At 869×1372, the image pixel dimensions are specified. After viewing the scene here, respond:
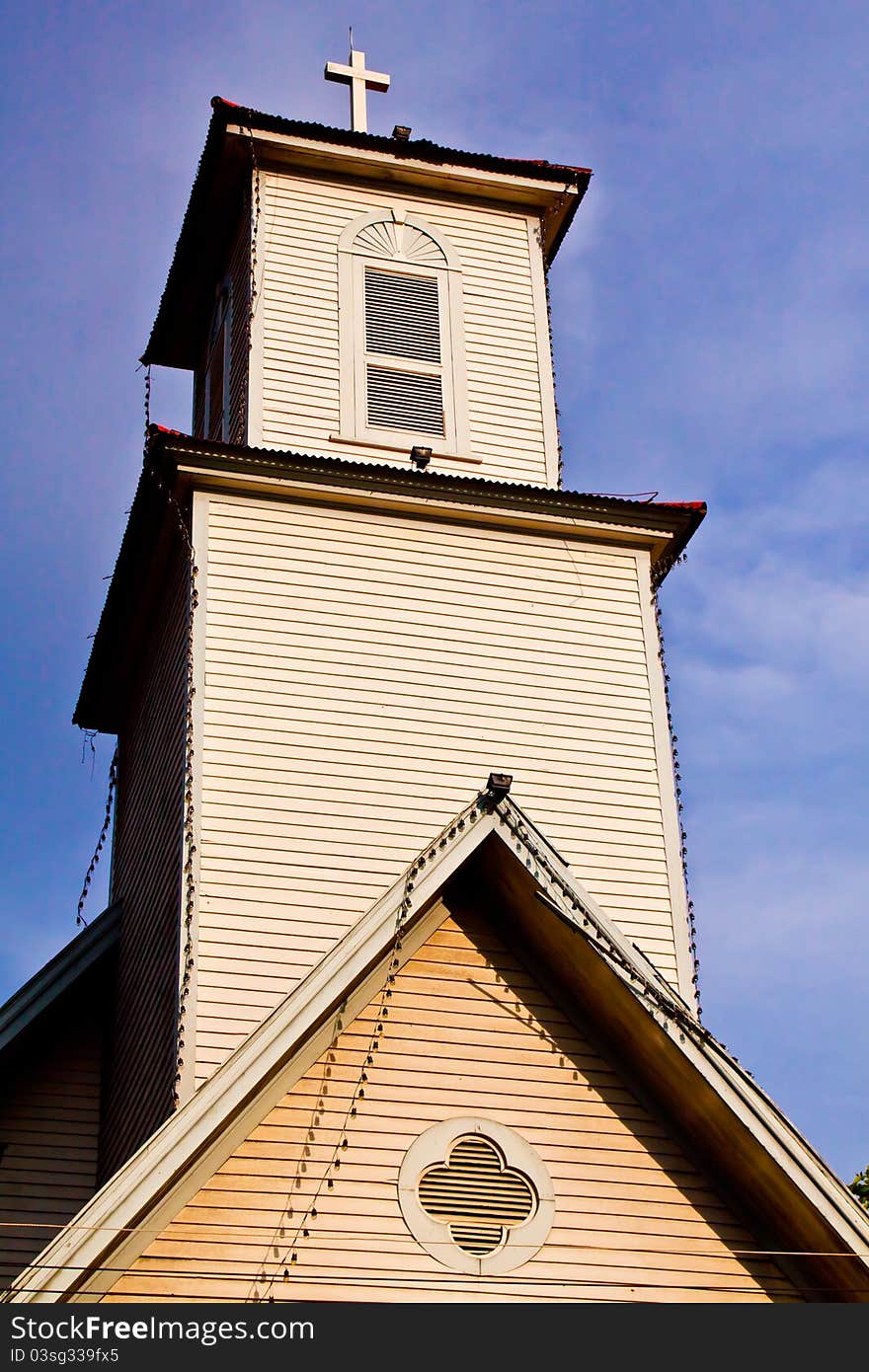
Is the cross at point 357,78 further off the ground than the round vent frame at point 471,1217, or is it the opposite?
the cross at point 357,78

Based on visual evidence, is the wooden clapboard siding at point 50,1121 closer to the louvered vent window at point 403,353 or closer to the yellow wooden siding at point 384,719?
the yellow wooden siding at point 384,719

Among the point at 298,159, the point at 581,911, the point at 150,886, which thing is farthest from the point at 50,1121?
the point at 298,159

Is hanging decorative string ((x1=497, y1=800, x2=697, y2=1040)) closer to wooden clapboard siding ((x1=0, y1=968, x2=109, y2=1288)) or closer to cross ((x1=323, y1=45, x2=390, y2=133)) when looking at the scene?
wooden clapboard siding ((x1=0, y1=968, x2=109, y2=1288))

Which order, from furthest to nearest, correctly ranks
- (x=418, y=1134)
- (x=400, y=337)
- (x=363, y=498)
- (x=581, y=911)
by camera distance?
(x=400, y=337) < (x=363, y=498) < (x=581, y=911) < (x=418, y=1134)

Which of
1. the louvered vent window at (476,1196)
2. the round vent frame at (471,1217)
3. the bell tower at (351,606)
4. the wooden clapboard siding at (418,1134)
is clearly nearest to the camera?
the wooden clapboard siding at (418,1134)

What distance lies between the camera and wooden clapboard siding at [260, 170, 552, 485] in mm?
19484

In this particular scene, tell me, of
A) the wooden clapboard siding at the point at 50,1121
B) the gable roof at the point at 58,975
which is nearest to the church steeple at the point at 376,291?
the gable roof at the point at 58,975

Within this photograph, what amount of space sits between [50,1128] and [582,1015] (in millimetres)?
7114

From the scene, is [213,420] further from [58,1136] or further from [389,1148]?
[389,1148]

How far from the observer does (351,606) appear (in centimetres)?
1783

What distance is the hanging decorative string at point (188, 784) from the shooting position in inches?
575

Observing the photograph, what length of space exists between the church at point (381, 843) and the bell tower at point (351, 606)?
4 cm

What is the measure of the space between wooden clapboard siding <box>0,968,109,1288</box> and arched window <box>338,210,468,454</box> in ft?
22.9

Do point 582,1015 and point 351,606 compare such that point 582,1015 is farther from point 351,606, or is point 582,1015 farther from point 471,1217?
→ point 351,606
